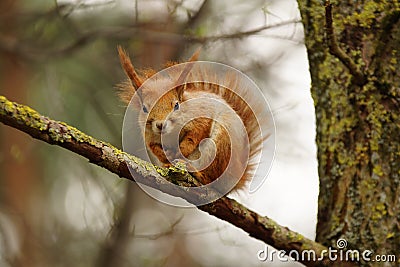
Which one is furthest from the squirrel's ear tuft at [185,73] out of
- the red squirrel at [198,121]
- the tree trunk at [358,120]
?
the tree trunk at [358,120]

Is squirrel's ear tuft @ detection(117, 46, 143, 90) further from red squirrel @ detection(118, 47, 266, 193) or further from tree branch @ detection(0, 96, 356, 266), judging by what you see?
tree branch @ detection(0, 96, 356, 266)

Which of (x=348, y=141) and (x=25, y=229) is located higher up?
(x=348, y=141)

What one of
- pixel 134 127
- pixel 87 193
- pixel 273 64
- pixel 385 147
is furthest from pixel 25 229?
pixel 385 147

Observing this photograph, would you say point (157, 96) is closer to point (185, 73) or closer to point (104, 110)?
point (185, 73)

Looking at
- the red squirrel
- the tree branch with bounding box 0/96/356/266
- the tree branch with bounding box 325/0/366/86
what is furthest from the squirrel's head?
the tree branch with bounding box 325/0/366/86

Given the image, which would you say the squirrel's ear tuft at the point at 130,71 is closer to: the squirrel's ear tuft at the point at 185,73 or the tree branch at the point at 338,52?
the squirrel's ear tuft at the point at 185,73

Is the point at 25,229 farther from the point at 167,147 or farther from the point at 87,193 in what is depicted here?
the point at 167,147
